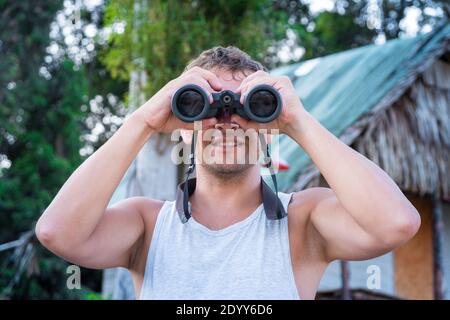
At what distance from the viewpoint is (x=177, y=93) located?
2.16 m

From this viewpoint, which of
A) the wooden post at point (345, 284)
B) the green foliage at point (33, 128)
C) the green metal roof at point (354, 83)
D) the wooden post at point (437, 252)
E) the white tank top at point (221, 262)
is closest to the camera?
the white tank top at point (221, 262)

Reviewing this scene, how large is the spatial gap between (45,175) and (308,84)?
4292mm

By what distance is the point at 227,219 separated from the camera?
221 cm

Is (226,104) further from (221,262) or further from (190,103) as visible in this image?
(221,262)

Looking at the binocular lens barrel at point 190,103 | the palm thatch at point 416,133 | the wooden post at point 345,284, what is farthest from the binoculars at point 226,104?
the wooden post at point 345,284

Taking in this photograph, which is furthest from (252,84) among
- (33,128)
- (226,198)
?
(33,128)

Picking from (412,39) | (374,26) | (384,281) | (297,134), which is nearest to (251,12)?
(412,39)

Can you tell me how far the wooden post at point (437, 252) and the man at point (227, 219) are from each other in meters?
6.32

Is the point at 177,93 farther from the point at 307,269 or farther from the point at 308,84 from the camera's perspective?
the point at 308,84

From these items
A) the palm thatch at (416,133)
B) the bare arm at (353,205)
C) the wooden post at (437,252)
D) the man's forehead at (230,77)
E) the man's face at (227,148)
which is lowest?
the bare arm at (353,205)

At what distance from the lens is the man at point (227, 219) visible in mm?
2053

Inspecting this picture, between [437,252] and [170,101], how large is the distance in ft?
22.3

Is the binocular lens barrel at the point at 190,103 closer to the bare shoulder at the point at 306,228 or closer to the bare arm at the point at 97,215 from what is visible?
the bare arm at the point at 97,215

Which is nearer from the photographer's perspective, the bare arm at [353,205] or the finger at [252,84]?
the bare arm at [353,205]
